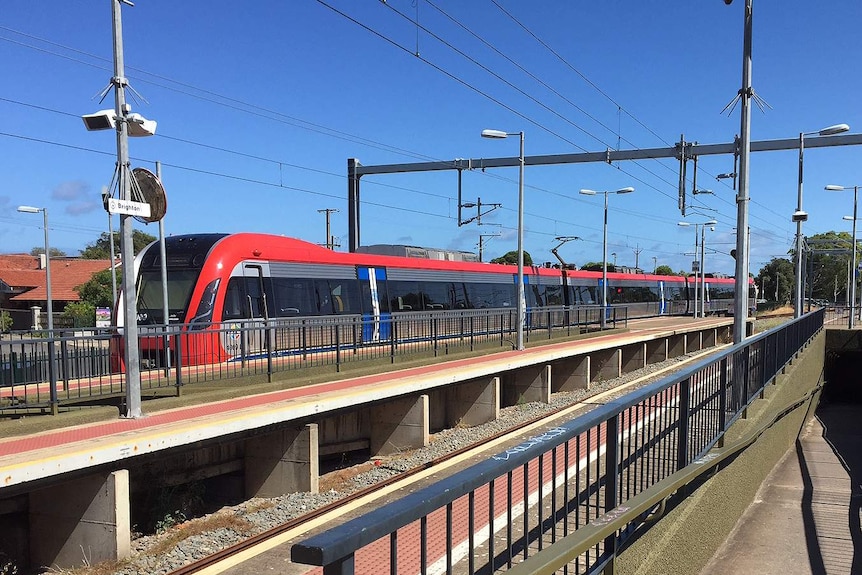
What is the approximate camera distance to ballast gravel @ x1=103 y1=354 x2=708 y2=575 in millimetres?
7383

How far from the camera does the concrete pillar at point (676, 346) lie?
105ft

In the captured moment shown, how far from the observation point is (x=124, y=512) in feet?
23.9

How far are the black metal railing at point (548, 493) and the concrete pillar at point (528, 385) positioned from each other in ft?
38.8

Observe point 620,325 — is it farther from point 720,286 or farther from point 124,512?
point 720,286

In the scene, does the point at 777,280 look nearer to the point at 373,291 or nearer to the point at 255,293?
the point at 373,291

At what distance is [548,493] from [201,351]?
8.65m

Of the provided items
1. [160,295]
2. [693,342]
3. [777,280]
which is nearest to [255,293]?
[160,295]

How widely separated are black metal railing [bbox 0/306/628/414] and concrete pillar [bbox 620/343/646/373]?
10.9m

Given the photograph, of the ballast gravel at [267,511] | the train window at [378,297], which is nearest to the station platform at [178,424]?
the ballast gravel at [267,511]

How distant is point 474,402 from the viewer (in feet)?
53.2

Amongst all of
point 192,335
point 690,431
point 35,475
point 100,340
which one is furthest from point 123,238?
point 690,431

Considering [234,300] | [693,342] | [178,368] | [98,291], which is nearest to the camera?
[178,368]

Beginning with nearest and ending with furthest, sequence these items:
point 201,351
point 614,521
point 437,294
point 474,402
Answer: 1. point 614,521
2. point 201,351
3. point 474,402
4. point 437,294

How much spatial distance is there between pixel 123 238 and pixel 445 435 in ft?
28.0
